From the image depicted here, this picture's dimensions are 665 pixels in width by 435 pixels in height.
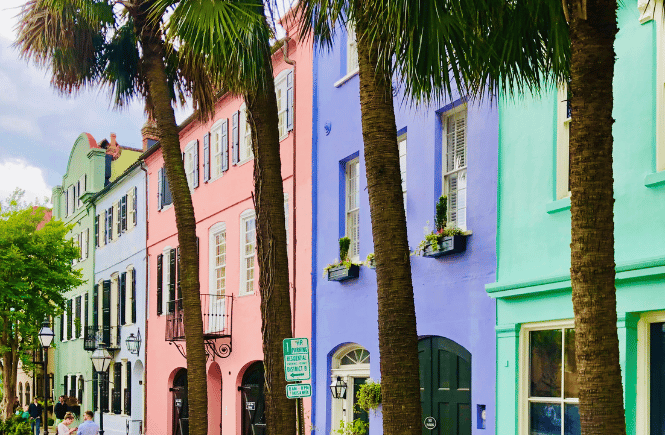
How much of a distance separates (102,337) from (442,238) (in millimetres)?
22725

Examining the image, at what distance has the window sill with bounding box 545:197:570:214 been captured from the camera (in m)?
10.7

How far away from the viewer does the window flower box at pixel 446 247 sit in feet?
41.9

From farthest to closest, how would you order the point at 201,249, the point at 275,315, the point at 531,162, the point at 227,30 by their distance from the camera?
the point at 201,249 < the point at 531,162 < the point at 275,315 < the point at 227,30

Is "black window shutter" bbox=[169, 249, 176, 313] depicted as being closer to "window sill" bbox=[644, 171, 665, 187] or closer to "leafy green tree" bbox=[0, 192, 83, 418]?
"leafy green tree" bbox=[0, 192, 83, 418]

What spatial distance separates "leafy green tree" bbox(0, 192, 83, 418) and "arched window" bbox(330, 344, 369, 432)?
13.8 m

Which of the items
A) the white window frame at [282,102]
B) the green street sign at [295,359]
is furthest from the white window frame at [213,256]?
the green street sign at [295,359]

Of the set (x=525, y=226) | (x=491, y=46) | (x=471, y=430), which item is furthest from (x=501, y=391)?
(x=491, y=46)

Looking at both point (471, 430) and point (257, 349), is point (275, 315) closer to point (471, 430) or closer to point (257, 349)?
point (471, 430)

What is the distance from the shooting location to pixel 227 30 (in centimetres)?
932

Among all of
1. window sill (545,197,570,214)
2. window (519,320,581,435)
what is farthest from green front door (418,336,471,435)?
window sill (545,197,570,214)

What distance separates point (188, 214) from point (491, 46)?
7778mm

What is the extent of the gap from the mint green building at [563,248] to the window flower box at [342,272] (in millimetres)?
4177

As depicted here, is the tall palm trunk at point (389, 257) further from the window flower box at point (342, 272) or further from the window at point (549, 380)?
the window flower box at point (342, 272)

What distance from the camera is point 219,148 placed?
2338 cm
